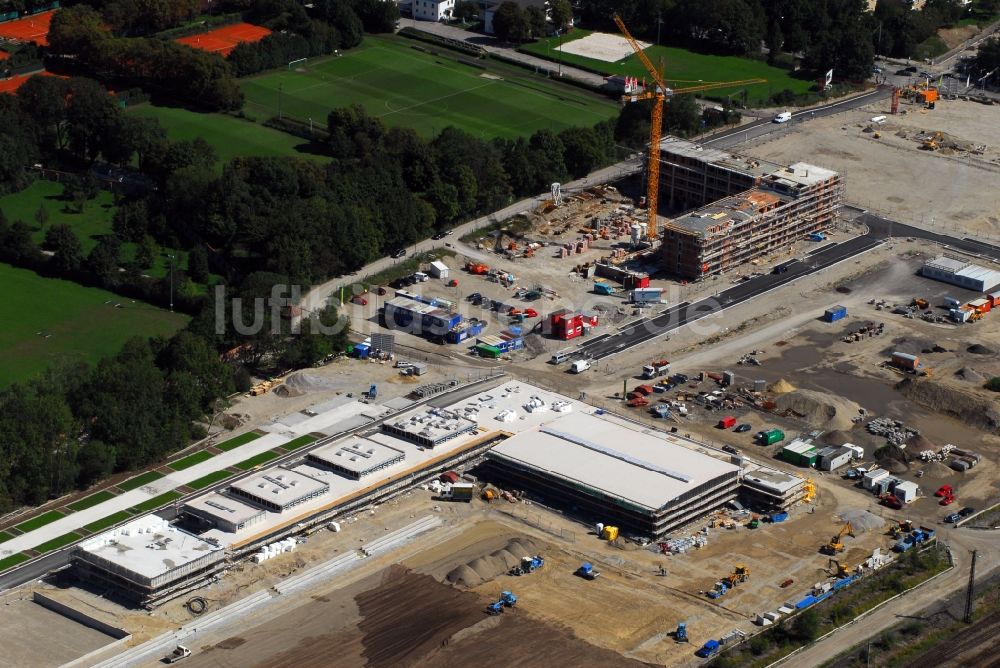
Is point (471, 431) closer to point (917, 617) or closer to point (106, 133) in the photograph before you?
point (917, 617)

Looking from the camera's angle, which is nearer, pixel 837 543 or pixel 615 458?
pixel 837 543

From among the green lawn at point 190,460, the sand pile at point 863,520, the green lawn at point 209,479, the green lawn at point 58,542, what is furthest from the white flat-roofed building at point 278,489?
the sand pile at point 863,520

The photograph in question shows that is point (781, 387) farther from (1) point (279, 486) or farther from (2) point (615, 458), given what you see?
(1) point (279, 486)

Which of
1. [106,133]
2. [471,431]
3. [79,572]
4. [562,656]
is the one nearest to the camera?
[562,656]

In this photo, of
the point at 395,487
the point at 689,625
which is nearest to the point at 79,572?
the point at 395,487

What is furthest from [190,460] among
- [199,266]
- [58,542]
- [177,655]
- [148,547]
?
[199,266]

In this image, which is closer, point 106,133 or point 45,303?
point 45,303
